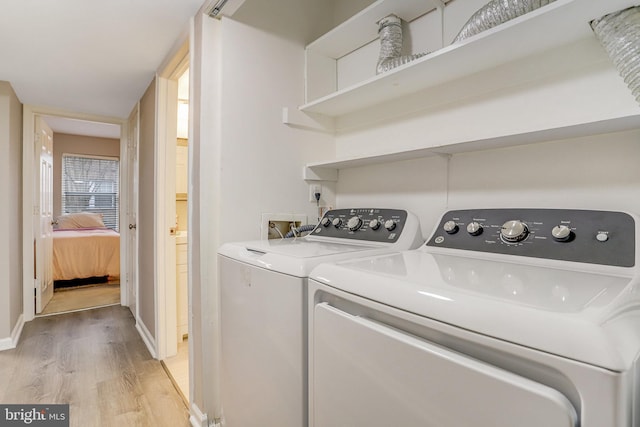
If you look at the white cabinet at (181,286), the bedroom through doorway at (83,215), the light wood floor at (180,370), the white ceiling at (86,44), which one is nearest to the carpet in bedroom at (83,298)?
the bedroom through doorway at (83,215)

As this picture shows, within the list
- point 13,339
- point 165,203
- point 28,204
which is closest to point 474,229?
point 165,203

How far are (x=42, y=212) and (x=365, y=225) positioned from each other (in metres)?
3.48

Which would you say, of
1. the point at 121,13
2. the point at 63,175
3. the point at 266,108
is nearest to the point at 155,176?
the point at 121,13

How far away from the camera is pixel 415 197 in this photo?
1.49 m

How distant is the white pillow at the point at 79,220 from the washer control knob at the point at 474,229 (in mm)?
6413

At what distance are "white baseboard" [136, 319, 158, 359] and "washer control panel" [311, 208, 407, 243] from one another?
5.66 ft

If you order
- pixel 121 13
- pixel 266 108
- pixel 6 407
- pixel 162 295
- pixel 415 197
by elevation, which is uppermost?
pixel 121 13

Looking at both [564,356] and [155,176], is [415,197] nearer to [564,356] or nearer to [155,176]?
[564,356]

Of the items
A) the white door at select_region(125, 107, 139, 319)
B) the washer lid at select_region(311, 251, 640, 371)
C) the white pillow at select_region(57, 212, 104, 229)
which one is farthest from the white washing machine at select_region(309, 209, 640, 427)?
the white pillow at select_region(57, 212, 104, 229)

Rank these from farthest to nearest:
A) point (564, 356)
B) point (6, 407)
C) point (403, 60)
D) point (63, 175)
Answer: point (63, 175) → point (6, 407) → point (403, 60) → point (564, 356)

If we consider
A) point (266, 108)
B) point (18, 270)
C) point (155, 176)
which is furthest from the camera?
point (18, 270)

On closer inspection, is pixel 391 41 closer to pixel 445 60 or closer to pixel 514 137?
pixel 445 60

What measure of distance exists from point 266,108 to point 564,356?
1.52 m

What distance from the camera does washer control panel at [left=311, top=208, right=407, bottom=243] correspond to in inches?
51.8
